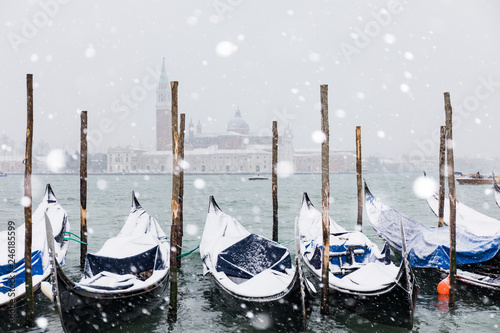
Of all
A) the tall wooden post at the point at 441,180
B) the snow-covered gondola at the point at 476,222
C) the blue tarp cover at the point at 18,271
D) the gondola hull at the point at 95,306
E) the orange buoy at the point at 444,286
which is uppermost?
the tall wooden post at the point at 441,180

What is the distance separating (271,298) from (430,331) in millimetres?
1985

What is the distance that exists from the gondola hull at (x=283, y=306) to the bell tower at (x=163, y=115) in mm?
83712

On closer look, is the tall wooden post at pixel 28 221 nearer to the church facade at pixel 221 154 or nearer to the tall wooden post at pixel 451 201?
the tall wooden post at pixel 451 201

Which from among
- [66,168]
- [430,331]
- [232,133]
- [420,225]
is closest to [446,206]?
[420,225]

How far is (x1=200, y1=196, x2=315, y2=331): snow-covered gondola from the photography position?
16.4 feet

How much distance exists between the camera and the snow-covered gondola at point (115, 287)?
474 centimetres

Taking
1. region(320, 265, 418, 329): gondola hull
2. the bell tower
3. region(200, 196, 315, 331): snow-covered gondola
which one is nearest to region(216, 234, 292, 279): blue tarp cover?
region(200, 196, 315, 331): snow-covered gondola

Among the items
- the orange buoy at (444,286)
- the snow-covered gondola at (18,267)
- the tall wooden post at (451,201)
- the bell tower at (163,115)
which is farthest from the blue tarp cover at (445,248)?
the bell tower at (163,115)

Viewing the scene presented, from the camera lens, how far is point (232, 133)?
295 feet

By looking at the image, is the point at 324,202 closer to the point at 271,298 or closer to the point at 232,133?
the point at 271,298

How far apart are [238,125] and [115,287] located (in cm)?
9173

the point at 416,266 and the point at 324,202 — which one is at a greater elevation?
the point at 324,202

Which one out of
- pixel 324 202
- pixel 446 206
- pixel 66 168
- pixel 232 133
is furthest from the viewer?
pixel 66 168

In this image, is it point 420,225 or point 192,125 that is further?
point 192,125
